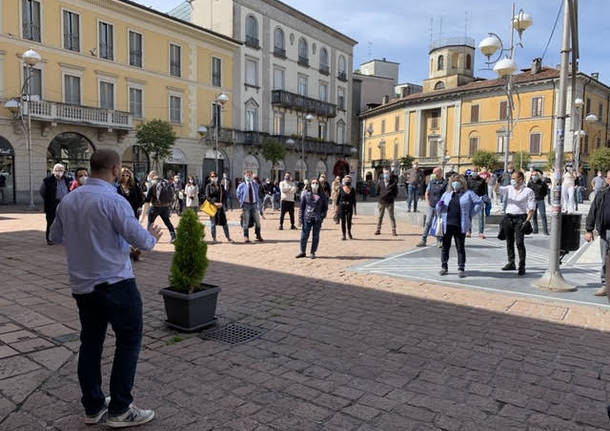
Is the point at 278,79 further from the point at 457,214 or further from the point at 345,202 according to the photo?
the point at 457,214

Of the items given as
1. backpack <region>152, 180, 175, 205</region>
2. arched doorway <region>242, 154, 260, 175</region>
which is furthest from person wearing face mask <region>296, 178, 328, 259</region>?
arched doorway <region>242, 154, 260, 175</region>

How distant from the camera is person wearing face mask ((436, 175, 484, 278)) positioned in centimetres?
744

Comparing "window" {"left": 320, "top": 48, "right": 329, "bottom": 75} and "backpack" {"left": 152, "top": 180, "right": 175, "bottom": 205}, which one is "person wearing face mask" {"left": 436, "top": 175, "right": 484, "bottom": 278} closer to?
"backpack" {"left": 152, "top": 180, "right": 175, "bottom": 205}

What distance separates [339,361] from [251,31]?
36.6 m

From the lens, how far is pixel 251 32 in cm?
3697

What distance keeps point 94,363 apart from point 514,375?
318 cm

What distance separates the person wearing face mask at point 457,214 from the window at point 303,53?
1434 inches

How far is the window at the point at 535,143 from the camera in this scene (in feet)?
151

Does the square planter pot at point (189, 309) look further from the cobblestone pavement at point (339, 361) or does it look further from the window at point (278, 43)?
the window at point (278, 43)

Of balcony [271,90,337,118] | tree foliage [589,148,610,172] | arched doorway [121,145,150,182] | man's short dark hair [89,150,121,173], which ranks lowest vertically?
man's short dark hair [89,150,121,173]

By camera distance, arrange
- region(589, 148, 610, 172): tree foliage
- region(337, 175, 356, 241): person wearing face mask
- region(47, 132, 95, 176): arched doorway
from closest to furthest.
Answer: region(337, 175, 356, 241): person wearing face mask, region(47, 132, 95, 176): arched doorway, region(589, 148, 610, 172): tree foliage

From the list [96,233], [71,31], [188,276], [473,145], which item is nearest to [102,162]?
[96,233]

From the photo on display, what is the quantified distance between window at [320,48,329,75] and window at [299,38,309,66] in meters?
2.35

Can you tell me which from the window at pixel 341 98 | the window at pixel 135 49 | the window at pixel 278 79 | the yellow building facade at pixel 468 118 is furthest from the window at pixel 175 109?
the window at pixel 341 98
